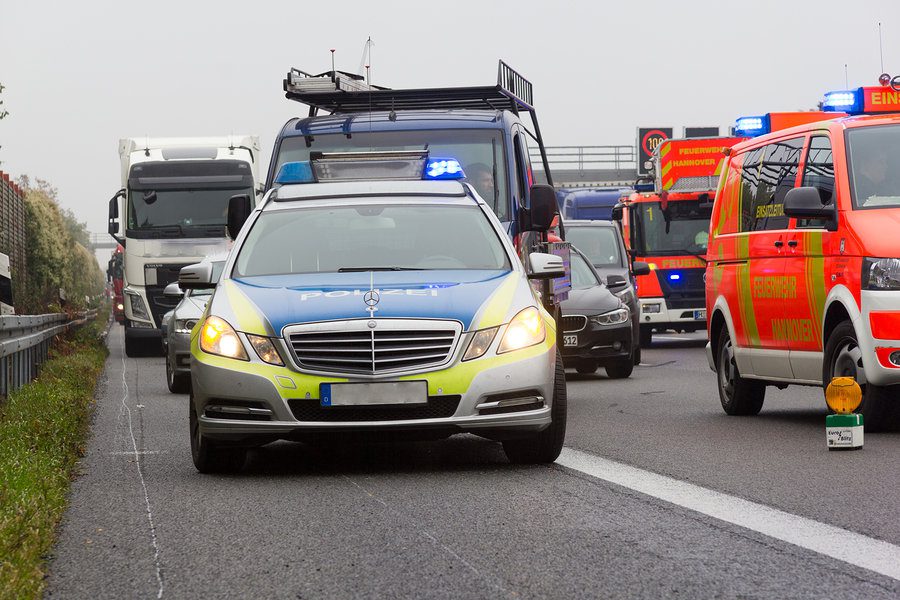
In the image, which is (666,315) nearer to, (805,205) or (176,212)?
(176,212)

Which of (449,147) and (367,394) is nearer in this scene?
(367,394)

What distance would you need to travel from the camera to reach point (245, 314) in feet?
28.6

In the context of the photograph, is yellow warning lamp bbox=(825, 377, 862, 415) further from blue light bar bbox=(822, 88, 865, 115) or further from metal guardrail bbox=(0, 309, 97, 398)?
metal guardrail bbox=(0, 309, 97, 398)

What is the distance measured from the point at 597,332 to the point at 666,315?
31.3ft

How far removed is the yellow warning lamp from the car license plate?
273 centimetres

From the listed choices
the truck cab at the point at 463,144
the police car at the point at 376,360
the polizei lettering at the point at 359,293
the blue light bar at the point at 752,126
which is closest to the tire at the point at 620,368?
the truck cab at the point at 463,144

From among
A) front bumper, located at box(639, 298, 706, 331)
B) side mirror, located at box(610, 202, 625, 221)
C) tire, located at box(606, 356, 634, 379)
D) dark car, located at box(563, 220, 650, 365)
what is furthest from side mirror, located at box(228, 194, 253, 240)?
front bumper, located at box(639, 298, 706, 331)

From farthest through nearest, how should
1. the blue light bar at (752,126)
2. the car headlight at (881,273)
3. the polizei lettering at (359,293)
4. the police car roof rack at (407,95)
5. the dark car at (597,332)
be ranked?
the dark car at (597,332)
the police car roof rack at (407,95)
the blue light bar at (752,126)
the car headlight at (881,273)
the polizei lettering at (359,293)

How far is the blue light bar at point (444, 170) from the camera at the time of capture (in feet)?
38.5

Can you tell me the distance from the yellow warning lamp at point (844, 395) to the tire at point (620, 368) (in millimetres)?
8326

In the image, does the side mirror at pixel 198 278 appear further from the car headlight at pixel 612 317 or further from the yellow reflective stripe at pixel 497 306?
the car headlight at pixel 612 317

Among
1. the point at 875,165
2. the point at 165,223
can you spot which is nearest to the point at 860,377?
the point at 875,165

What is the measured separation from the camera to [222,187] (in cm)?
2812

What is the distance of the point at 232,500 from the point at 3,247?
15.4m
